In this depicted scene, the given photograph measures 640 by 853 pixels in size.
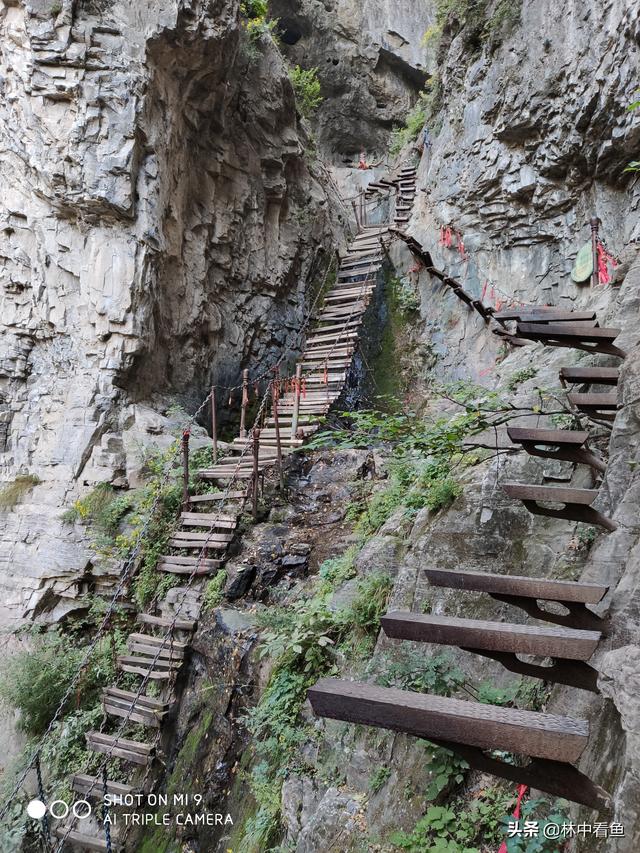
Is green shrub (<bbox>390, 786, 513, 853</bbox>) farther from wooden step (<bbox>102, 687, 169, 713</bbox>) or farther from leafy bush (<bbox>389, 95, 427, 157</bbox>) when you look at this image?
leafy bush (<bbox>389, 95, 427, 157</bbox>)

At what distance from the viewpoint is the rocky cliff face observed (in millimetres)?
8617

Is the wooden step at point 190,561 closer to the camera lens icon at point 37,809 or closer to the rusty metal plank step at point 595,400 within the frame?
the camera lens icon at point 37,809

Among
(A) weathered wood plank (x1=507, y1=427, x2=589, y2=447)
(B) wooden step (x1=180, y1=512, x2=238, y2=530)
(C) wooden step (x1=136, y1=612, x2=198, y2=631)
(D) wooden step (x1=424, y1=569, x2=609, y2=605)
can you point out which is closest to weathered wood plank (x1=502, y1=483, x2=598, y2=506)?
(A) weathered wood plank (x1=507, y1=427, x2=589, y2=447)

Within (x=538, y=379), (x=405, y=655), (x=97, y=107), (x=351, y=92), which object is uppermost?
(x=351, y=92)

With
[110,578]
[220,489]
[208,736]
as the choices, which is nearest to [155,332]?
[220,489]

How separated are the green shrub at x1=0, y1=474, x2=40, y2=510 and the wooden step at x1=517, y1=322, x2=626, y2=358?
Result: 27.0ft

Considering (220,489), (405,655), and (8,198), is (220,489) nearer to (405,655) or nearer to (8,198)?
(405,655)

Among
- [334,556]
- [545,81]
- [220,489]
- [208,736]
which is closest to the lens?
[208,736]

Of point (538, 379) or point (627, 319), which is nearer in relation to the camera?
point (627, 319)

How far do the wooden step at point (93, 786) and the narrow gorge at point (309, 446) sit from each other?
0.03m

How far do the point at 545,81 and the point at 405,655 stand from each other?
37.8 ft

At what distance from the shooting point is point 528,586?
2.07 m

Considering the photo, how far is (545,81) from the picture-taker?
10211 millimetres

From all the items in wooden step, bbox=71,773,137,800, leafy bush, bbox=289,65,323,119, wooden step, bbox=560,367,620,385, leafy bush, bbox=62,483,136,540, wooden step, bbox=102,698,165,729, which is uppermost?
leafy bush, bbox=289,65,323,119
